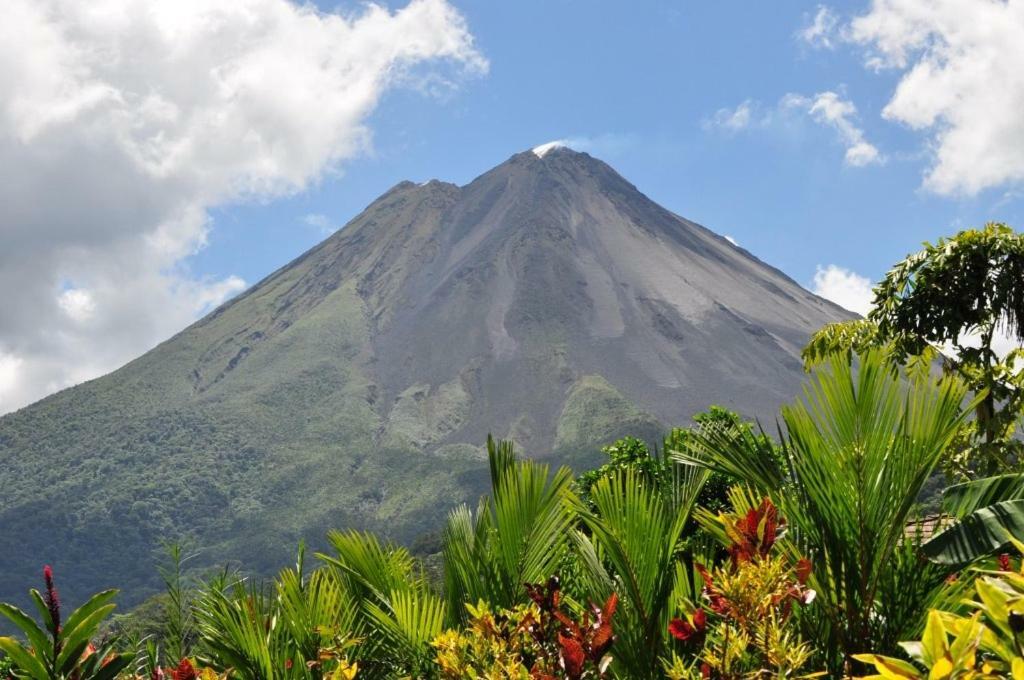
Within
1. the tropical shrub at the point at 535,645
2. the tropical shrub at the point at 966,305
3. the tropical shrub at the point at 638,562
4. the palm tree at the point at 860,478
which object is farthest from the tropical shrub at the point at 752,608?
the tropical shrub at the point at 966,305

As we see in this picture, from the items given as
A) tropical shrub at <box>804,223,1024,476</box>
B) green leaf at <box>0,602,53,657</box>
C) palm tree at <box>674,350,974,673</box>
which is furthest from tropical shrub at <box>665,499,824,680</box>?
tropical shrub at <box>804,223,1024,476</box>

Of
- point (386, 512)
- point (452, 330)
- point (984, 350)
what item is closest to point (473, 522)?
point (984, 350)

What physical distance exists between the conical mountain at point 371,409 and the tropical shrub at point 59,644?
13821 centimetres

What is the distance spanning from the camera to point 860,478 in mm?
1859

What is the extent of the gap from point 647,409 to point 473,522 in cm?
15912

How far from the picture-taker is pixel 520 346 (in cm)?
18612

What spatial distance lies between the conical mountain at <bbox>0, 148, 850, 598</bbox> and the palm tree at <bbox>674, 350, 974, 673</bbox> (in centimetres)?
13826

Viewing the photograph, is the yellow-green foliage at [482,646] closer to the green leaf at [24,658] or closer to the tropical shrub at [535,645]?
the tropical shrub at [535,645]

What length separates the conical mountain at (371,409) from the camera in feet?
502

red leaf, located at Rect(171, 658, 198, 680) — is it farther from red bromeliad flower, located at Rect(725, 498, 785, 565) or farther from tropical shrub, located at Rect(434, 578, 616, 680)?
red bromeliad flower, located at Rect(725, 498, 785, 565)

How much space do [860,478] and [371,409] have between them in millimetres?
179957

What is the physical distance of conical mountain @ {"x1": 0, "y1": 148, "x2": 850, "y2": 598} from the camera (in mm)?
153125

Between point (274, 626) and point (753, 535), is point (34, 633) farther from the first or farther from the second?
point (753, 535)

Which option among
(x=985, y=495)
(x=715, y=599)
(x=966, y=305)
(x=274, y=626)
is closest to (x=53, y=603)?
(x=274, y=626)
